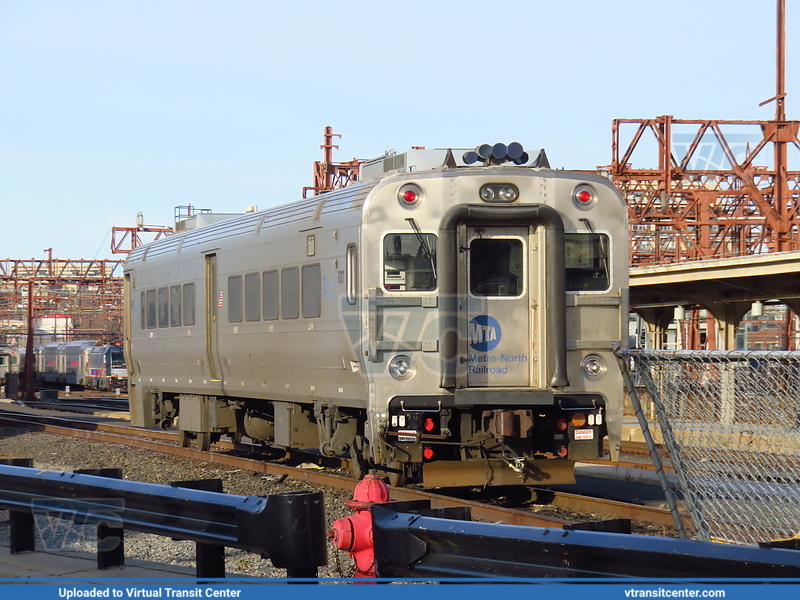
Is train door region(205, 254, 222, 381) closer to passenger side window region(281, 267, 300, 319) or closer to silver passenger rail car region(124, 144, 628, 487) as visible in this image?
passenger side window region(281, 267, 300, 319)

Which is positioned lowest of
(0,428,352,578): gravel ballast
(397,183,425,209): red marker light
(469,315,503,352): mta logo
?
(0,428,352,578): gravel ballast

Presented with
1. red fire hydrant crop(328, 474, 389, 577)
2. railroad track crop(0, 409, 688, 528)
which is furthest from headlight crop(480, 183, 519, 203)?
red fire hydrant crop(328, 474, 389, 577)

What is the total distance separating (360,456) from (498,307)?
2764mm

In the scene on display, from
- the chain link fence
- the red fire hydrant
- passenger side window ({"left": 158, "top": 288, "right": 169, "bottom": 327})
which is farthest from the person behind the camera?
passenger side window ({"left": 158, "top": 288, "right": 169, "bottom": 327})

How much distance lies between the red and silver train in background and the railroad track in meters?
23.9

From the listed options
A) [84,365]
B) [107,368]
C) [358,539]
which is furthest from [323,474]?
[84,365]

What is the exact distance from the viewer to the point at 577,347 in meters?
10.5

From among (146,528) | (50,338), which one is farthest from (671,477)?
(50,338)

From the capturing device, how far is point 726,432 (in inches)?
209

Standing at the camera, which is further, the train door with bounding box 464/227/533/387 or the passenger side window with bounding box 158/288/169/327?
the passenger side window with bounding box 158/288/169/327

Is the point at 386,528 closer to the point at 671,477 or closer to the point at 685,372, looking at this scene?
the point at 685,372

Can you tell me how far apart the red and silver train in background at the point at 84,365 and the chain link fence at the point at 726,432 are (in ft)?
142

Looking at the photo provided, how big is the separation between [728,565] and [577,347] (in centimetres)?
700

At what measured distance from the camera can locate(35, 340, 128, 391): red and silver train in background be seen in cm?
4891
